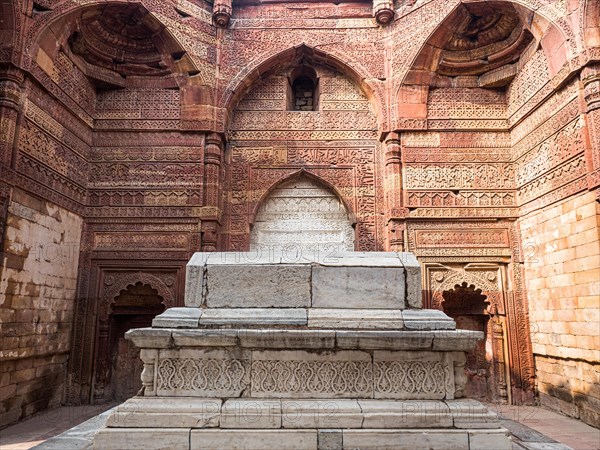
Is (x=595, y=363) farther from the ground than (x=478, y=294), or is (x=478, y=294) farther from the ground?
(x=478, y=294)

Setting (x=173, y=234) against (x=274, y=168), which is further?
(x=274, y=168)

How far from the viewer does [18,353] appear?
5.93 m

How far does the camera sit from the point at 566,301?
6.35 meters

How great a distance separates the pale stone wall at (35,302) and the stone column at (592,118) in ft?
25.1

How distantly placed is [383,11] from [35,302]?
304 inches

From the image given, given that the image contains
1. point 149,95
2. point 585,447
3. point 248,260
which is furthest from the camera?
point 149,95

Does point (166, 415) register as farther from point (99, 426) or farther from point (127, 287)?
point (127, 287)

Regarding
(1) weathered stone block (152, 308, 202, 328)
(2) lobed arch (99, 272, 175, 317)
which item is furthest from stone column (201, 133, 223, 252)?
(1) weathered stone block (152, 308, 202, 328)

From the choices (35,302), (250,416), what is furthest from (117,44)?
(250,416)

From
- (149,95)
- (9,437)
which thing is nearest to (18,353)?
(9,437)

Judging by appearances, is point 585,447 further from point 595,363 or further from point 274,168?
point 274,168

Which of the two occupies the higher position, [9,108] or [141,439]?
[9,108]

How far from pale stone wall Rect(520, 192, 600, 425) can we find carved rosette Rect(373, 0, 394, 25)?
4495 millimetres

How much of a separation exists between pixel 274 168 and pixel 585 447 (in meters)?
6.22
